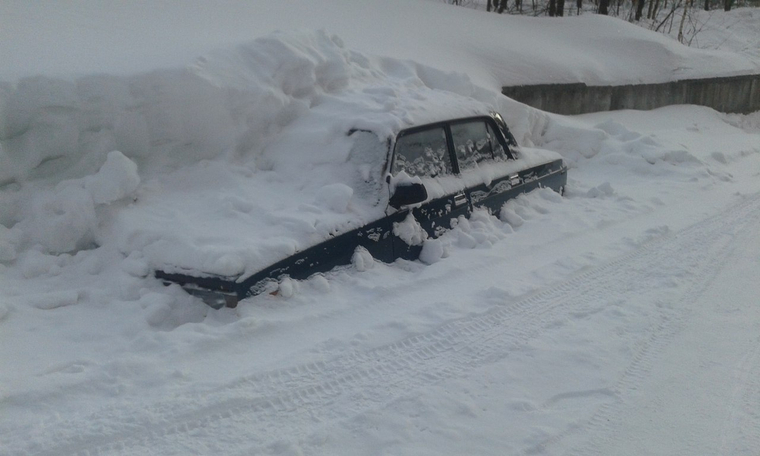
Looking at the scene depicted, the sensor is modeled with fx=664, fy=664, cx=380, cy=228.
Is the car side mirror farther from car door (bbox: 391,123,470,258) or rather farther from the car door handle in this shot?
the car door handle

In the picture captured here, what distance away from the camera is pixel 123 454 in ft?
10.5

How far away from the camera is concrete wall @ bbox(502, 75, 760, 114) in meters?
12.4

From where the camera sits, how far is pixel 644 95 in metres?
14.4

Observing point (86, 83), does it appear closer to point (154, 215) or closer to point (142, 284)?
point (154, 215)

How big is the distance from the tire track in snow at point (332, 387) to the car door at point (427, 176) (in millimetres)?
1099

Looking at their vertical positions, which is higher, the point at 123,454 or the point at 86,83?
the point at 86,83

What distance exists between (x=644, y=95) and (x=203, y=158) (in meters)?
11.2

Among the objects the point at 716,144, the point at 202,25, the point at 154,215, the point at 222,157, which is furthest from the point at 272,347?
the point at 716,144

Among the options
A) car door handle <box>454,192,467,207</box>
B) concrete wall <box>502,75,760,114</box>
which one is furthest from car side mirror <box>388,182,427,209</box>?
concrete wall <box>502,75,760,114</box>

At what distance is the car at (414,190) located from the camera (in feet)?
15.4

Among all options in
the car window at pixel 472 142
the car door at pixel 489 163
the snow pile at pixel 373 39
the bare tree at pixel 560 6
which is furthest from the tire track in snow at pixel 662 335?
the bare tree at pixel 560 6

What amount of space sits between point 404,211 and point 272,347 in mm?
Answer: 1831

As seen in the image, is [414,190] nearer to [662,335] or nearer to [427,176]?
[427,176]

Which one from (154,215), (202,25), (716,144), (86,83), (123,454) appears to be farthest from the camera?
(716,144)
